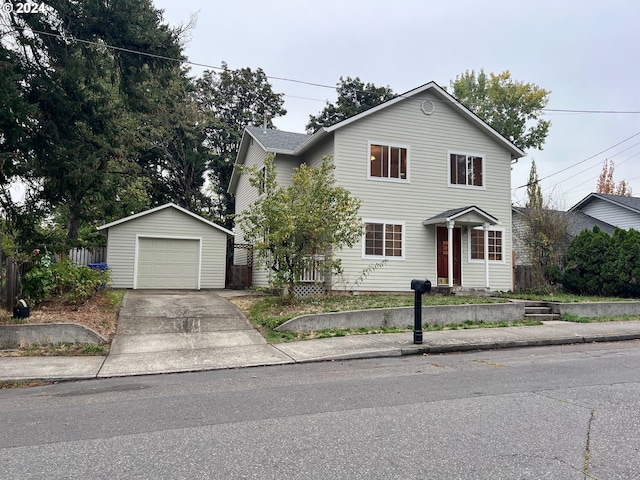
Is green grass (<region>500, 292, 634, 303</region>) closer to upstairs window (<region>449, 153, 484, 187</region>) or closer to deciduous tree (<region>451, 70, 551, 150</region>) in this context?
upstairs window (<region>449, 153, 484, 187</region>)

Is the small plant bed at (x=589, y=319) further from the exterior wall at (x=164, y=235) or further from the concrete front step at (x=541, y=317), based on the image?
the exterior wall at (x=164, y=235)

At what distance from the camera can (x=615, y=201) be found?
2634 cm

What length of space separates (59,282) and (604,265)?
1914cm

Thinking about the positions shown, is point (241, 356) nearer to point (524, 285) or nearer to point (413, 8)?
point (413, 8)

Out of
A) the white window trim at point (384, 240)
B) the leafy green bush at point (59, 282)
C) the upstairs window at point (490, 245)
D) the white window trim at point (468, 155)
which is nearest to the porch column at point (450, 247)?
the white window trim at point (384, 240)

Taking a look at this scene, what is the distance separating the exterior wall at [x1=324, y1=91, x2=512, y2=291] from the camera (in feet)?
55.3

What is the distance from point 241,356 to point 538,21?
53.2 ft

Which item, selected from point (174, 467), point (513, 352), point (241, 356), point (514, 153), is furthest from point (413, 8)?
point (174, 467)

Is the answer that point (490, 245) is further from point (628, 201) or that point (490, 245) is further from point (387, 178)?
point (628, 201)

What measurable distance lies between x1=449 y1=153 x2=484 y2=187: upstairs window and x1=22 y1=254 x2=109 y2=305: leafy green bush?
44.1ft

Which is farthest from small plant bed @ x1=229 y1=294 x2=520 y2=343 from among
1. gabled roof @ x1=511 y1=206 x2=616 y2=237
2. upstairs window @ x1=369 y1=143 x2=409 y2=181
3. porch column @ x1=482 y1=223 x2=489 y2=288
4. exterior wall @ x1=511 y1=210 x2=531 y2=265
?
gabled roof @ x1=511 y1=206 x2=616 y2=237

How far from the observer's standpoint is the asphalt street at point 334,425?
11.4 ft

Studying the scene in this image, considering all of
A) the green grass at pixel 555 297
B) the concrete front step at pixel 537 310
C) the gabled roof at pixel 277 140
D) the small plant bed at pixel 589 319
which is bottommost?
the small plant bed at pixel 589 319

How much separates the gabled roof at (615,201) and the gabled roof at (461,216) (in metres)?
13.3
